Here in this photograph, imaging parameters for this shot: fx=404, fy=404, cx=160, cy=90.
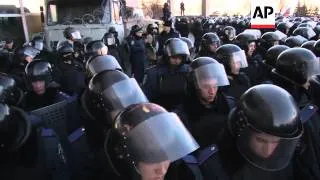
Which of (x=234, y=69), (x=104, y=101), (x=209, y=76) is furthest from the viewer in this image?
(x=234, y=69)

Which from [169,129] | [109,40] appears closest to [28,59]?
[109,40]

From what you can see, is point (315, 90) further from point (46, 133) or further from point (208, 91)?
point (46, 133)

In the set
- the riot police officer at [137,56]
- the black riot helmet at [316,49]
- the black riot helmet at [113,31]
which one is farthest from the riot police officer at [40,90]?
the black riot helmet at [113,31]

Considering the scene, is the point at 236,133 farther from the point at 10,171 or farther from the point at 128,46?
the point at 128,46

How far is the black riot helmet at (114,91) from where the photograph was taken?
279 cm

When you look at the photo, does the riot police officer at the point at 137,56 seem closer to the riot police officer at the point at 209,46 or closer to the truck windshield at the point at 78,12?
the truck windshield at the point at 78,12

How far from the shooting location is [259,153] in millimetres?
2225

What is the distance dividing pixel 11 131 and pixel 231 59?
2.88 meters

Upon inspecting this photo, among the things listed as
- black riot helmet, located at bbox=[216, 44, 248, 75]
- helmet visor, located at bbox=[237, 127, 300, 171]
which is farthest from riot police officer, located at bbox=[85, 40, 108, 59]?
helmet visor, located at bbox=[237, 127, 300, 171]

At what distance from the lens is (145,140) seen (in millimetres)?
1924

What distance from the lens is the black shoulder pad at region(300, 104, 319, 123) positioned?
2628 mm

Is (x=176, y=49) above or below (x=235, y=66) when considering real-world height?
above

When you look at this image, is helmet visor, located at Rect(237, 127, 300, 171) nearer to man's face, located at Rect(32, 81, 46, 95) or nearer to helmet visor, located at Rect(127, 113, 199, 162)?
helmet visor, located at Rect(127, 113, 199, 162)

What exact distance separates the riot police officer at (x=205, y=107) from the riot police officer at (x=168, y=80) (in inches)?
37.7
